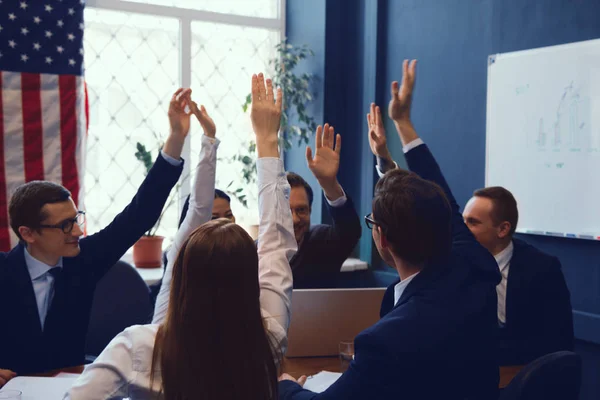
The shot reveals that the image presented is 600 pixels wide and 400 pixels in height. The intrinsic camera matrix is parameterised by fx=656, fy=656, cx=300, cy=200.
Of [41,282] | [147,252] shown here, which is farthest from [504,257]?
[147,252]

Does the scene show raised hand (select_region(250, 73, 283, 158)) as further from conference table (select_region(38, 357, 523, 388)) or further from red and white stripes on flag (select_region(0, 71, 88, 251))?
red and white stripes on flag (select_region(0, 71, 88, 251))

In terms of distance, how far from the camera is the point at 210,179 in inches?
76.4

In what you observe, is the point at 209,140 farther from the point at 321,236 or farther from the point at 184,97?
the point at 321,236

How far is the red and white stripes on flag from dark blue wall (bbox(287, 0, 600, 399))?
160 centimetres

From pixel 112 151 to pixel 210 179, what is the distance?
8.50 feet

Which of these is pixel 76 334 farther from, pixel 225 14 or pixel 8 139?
pixel 225 14

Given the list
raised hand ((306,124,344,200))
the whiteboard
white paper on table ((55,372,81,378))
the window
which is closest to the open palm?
raised hand ((306,124,344,200))

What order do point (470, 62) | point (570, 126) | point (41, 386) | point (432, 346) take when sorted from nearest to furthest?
point (432, 346), point (41, 386), point (570, 126), point (470, 62)

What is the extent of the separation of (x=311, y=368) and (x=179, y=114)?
91cm

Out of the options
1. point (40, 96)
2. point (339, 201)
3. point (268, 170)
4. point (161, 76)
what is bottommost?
point (339, 201)

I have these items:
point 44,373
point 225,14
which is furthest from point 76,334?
point 225,14

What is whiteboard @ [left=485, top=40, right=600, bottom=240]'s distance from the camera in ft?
10.5

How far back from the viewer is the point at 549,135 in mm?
3367

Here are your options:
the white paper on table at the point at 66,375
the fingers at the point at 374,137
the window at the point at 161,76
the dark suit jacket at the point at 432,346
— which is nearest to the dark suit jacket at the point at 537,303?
the fingers at the point at 374,137
